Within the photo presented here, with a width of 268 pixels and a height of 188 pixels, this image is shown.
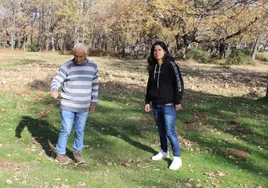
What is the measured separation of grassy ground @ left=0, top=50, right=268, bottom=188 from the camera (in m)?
5.07

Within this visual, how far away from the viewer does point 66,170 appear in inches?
205

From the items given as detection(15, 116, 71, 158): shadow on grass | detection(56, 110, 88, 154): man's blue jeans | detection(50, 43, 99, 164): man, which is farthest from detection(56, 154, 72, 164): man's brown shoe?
detection(15, 116, 71, 158): shadow on grass

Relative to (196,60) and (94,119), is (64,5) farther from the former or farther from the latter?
(94,119)

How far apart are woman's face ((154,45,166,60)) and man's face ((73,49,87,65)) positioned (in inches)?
43.7

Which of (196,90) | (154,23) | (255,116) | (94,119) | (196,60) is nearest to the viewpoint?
(94,119)

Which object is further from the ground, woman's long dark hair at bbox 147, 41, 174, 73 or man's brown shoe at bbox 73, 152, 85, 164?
woman's long dark hair at bbox 147, 41, 174, 73

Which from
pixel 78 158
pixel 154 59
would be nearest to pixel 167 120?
pixel 154 59

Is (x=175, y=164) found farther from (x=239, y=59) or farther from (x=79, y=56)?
(x=239, y=59)

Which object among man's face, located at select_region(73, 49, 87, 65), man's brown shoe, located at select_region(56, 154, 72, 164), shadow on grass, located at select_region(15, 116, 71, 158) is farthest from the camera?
shadow on grass, located at select_region(15, 116, 71, 158)

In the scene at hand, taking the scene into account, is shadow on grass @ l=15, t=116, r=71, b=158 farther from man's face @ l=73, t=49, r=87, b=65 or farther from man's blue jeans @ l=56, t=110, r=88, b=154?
man's face @ l=73, t=49, r=87, b=65

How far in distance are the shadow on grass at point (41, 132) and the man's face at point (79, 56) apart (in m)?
1.92

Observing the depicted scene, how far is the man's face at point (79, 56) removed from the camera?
4945 millimetres

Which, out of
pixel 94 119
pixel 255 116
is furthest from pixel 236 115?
pixel 94 119

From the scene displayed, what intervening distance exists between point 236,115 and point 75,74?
6.39 meters
